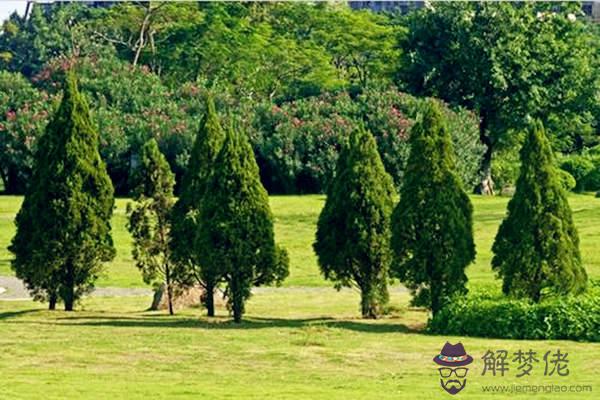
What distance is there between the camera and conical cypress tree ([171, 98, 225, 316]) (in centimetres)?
2297

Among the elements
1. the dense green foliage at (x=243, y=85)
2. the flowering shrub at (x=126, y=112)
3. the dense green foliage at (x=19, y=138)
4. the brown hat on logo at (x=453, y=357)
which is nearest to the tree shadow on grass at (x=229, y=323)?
the brown hat on logo at (x=453, y=357)

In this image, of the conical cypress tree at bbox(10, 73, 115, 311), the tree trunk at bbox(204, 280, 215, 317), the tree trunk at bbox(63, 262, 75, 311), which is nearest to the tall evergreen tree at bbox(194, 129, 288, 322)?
the tree trunk at bbox(204, 280, 215, 317)

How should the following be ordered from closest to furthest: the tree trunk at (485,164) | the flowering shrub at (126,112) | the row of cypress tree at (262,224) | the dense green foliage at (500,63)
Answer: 1. the row of cypress tree at (262,224)
2. the flowering shrub at (126,112)
3. the dense green foliage at (500,63)
4. the tree trunk at (485,164)

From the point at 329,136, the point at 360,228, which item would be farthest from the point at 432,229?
the point at 329,136

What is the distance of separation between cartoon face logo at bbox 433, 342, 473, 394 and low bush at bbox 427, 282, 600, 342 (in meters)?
1.39

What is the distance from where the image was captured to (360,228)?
22594 mm

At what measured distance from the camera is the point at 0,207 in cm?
4022

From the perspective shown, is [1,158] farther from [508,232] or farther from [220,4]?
[508,232]

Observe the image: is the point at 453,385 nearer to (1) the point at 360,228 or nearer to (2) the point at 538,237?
(2) the point at 538,237

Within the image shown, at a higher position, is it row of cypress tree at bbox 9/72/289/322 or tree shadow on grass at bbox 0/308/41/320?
row of cypress tree at bbox 9/72/289/322

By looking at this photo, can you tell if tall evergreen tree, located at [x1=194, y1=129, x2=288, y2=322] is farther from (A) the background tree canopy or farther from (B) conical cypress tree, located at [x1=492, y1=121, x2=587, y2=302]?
(A) the background tree canopy

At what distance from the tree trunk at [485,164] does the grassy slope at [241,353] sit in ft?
79.7

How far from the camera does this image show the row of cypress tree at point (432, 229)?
21141mm

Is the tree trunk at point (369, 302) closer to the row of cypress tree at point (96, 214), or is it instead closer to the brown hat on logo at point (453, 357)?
the row of cypress tree at point (96, 214)
